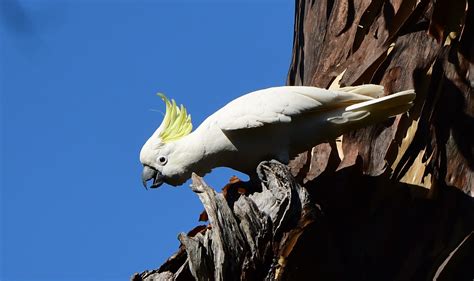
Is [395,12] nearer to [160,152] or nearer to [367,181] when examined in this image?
[367,181]

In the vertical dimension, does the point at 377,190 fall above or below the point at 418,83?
below

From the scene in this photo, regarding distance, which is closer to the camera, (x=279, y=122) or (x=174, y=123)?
(x=279, y=122)

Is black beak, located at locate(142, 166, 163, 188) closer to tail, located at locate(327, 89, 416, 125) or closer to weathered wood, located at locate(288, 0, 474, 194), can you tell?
weathered wood, located at locate(288, 0, 474, 194)

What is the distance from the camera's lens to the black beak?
516cm

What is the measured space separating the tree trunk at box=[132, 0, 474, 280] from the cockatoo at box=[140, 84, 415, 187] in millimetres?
186

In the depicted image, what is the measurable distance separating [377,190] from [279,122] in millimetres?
646

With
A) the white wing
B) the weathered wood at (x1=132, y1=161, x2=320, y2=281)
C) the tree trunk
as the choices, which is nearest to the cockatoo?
the white wing

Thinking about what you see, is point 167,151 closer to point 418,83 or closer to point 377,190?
point 377,190

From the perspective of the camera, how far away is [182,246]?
176 inches

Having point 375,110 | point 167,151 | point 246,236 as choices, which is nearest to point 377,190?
point 375,110

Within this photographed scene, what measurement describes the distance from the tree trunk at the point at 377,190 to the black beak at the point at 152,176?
0.40m

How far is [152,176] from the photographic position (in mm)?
5184

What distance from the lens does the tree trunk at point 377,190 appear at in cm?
427

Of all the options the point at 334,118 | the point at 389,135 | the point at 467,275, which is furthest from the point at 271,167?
the point at 467,275
